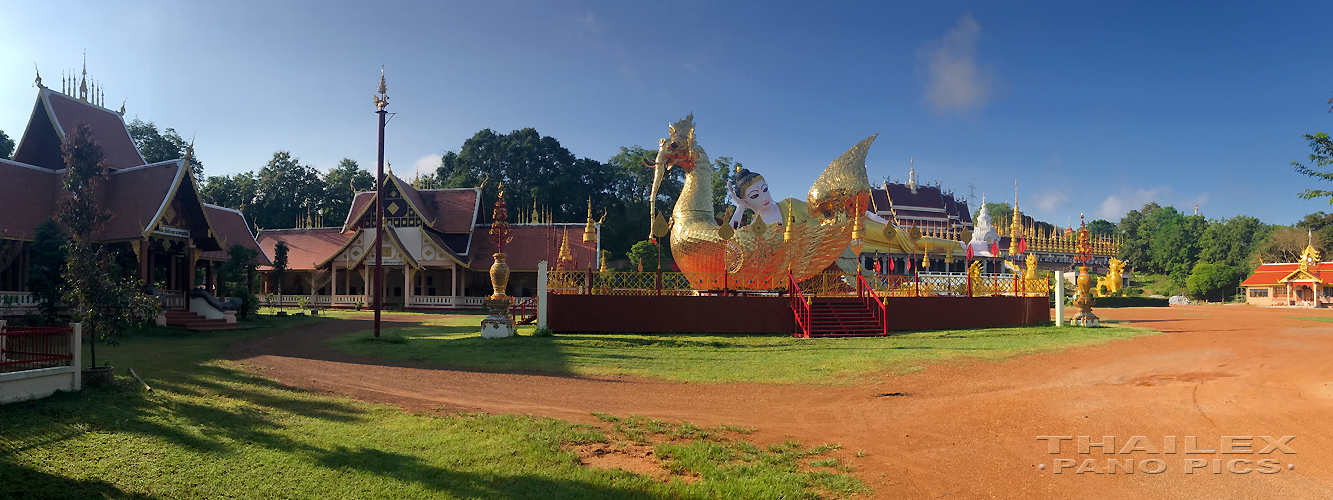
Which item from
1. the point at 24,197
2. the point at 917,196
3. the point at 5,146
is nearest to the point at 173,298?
the point at 24,197

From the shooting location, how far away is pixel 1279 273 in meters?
38.0

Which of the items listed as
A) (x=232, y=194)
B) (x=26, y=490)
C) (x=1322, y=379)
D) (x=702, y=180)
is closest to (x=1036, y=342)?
(x=1322, y=379)

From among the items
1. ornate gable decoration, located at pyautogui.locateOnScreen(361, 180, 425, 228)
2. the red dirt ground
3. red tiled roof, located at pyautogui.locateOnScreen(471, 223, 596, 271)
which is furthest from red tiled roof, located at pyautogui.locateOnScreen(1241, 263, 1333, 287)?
ornate gable decoration, located at pyautogui.locateOnScreen(361, 180, 425, 228)

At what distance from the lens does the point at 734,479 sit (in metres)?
4.55

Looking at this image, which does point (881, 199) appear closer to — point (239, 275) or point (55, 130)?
point (239, 275)

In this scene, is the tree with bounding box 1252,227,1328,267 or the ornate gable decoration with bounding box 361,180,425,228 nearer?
the ornate gable decoration with bounding box 361,180,425,228

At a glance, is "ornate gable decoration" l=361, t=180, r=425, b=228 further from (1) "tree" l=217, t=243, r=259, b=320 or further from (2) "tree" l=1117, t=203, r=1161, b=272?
(2) "tree" l=1117, t=203, r=1161, b=272

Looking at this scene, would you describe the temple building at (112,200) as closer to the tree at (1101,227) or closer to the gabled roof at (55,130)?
the gabled roof at (55,130)

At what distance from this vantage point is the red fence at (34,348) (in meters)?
6.46

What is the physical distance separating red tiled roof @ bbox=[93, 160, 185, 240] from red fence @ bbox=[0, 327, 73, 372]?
41.8 feet

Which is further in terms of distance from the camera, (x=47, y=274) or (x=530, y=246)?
(x=530, y=246)

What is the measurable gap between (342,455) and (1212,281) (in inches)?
2188

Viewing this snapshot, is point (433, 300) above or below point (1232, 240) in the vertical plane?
below

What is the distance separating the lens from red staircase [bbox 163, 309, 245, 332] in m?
17.0
